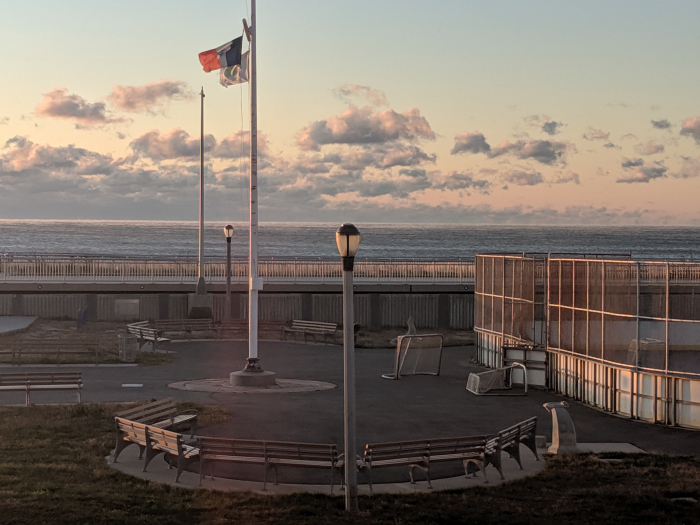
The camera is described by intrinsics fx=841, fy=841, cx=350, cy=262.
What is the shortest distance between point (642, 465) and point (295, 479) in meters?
5.91

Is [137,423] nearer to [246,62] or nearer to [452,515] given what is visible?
[452,515]

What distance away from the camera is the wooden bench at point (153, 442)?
12906 mm

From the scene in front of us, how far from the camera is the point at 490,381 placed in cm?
2216

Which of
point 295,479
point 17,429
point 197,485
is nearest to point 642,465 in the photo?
point 295,479

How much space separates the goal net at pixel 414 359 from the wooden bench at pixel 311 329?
6805 mm

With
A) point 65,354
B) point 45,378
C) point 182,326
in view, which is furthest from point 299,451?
point 182,326

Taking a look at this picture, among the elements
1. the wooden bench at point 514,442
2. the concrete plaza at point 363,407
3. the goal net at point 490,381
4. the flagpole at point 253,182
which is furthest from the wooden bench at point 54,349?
the wooden bench at point 514,442

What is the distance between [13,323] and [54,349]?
29.3 ft

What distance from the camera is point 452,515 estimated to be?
11.1 metres

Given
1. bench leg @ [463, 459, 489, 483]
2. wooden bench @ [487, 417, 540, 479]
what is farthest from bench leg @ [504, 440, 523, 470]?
bench leg @ [463, 459, 489, 483]

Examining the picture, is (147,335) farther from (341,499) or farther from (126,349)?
(341,499)

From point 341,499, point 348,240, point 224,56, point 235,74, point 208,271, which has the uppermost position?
point 224,56

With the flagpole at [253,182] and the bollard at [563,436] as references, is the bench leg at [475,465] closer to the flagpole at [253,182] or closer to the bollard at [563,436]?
the bollard at [563,436]

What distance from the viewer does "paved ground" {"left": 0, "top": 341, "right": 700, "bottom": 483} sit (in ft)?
54.6
